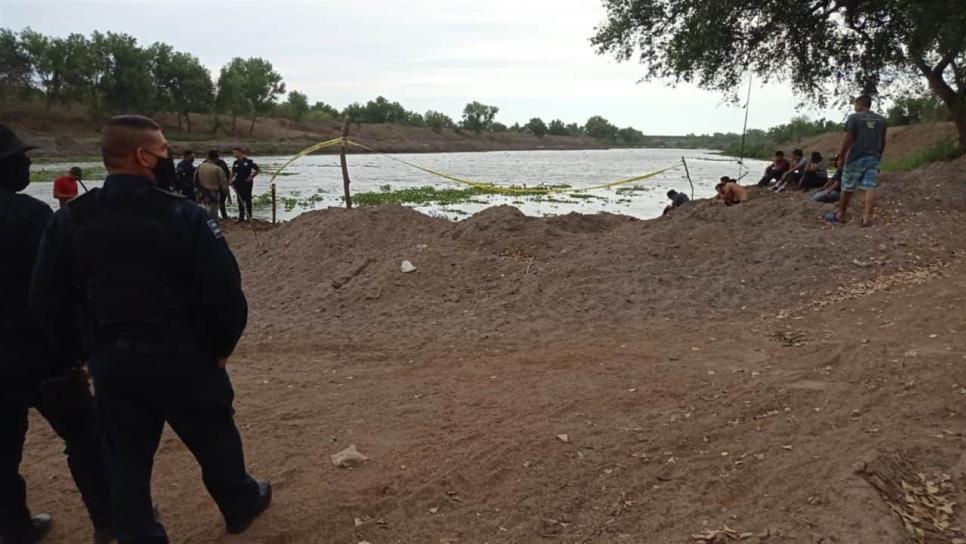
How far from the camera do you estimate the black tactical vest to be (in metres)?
2.51

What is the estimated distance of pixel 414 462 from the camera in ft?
12.7

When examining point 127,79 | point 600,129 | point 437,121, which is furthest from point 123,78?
point 600,129

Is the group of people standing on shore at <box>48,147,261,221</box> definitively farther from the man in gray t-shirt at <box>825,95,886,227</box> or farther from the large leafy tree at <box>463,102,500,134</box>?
the large leafy tree at <box>463,102,500,134</box>

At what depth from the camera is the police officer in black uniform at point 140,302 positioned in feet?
8.31

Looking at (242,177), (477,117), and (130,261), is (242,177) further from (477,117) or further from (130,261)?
(477,117)

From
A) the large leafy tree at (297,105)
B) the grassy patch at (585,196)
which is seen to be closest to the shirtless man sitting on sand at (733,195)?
the grassy patch at (585,196)

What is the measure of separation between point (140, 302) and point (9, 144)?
3.99ft

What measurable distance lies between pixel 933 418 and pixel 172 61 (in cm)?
8055

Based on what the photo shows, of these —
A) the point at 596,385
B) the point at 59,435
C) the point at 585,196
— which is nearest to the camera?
the point at 59,435

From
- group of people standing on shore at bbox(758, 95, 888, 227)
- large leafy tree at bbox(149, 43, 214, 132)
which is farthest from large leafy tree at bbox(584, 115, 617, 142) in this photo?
group of people standing on shore at bbox(758, 95, 888, 227)

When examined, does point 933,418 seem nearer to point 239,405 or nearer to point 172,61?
point 239,405

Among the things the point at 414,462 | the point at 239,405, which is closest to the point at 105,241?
the point at 414,462

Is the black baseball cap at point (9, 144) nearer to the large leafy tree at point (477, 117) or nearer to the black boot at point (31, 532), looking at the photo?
the black boot at point (31, 532)

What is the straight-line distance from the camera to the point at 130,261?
99.3 inches
